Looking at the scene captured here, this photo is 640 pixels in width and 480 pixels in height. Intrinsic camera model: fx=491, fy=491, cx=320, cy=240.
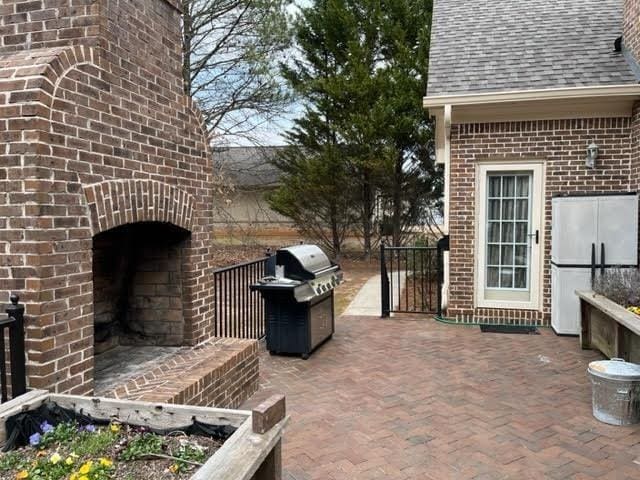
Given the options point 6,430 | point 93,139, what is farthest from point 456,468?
point 93,139

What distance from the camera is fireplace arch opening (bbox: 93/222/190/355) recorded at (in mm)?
3924

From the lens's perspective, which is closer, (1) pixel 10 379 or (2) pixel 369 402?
(1) pixel 10 379

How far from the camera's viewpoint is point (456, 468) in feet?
9.54

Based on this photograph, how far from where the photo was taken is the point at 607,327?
4703mm

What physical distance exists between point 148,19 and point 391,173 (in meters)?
9.65

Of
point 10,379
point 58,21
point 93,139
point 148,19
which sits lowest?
point 10,379

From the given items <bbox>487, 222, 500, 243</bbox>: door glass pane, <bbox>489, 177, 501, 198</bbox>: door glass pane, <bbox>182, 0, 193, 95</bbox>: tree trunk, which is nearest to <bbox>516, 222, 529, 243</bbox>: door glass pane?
<bbox>487, 222, 500, 243</bbox>: door glass pane

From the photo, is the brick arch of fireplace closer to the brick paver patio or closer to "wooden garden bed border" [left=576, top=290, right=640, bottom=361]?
the brick paver patio

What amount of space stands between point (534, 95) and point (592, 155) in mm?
1063

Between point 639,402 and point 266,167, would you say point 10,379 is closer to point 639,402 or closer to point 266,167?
point 639,402

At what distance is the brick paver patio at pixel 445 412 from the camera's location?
9.67ft

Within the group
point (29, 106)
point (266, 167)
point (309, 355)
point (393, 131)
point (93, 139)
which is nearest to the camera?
point (29, 106)

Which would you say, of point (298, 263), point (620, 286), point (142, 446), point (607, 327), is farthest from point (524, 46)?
point (142, 446)

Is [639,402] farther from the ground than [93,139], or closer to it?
closer to it
